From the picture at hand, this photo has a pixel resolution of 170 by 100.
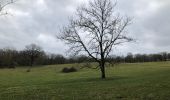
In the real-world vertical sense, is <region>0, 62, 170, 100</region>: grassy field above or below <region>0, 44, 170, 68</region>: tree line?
below

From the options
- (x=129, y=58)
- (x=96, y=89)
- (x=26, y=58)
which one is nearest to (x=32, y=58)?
(x=26, y=58)

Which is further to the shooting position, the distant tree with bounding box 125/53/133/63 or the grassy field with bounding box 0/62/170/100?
the distant tree with bounding box 125/53/133/63

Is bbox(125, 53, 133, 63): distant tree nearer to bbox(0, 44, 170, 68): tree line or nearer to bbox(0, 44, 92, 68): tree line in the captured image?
bbox(0, 44, 170, 68): tree line

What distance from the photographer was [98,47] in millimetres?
44125

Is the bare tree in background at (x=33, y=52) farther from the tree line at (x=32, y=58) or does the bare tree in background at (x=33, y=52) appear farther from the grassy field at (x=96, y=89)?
the grassy field at (x=96, y=89)

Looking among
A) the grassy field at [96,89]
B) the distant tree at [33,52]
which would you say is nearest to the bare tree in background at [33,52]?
the distant tree at [33,52]

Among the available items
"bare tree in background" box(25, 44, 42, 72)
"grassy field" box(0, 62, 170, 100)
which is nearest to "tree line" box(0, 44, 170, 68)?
"bare tree in background" box(25, 44, 42, 72)

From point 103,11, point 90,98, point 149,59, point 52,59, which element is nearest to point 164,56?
point 149,59

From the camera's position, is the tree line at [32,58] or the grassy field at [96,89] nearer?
the grassy field at [96,89]

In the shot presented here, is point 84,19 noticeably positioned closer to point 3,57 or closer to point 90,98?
point 90,98

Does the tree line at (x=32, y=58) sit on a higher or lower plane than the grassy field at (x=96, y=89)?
higher

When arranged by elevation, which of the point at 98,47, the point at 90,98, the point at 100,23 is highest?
the point at 100,23

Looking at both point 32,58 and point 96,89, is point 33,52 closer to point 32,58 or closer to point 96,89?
point 32,58

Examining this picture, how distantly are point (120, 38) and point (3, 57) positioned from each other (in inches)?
4396
